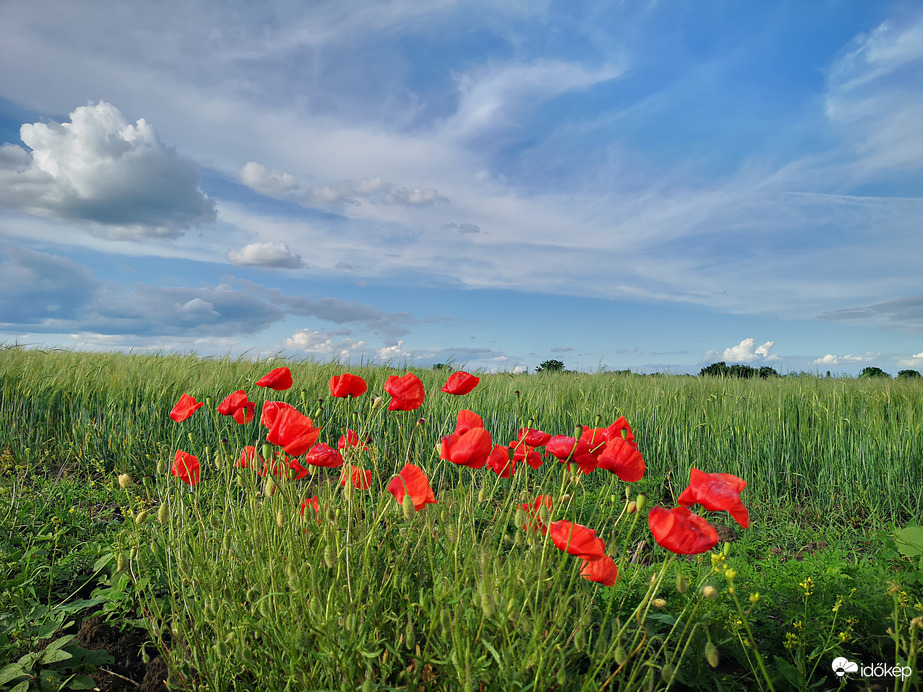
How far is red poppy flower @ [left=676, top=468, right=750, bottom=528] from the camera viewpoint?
111cm

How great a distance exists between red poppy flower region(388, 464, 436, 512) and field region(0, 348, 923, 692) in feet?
0.19

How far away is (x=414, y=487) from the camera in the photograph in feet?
4.22

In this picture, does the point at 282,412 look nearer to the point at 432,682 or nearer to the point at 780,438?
the point at 432,682

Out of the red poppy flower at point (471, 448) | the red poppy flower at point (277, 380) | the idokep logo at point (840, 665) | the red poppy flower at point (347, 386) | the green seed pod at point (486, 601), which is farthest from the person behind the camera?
the red poppy flower at point (277, 380)

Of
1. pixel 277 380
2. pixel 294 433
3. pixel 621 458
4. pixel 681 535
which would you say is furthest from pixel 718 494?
pixel 277 380

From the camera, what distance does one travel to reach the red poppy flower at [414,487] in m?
1.28

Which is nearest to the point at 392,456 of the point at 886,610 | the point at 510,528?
the point at 510,528

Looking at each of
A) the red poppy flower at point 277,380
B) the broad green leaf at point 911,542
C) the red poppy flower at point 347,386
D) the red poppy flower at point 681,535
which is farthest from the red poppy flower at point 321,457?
the broad green leaf at point 911,542

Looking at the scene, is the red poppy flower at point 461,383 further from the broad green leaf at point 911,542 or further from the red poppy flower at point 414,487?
the broad green leaf at point 911,542

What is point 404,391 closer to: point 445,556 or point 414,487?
point 414,487

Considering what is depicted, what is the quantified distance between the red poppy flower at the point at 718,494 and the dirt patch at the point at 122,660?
1.46 meters

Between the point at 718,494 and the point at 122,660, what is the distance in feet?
5.75

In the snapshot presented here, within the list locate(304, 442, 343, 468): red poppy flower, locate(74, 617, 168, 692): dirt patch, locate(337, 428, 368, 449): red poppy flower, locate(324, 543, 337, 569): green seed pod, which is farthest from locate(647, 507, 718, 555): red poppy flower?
locate(74, 617, 168, 692): dirt patch

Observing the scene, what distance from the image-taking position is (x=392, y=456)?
11.7ft
